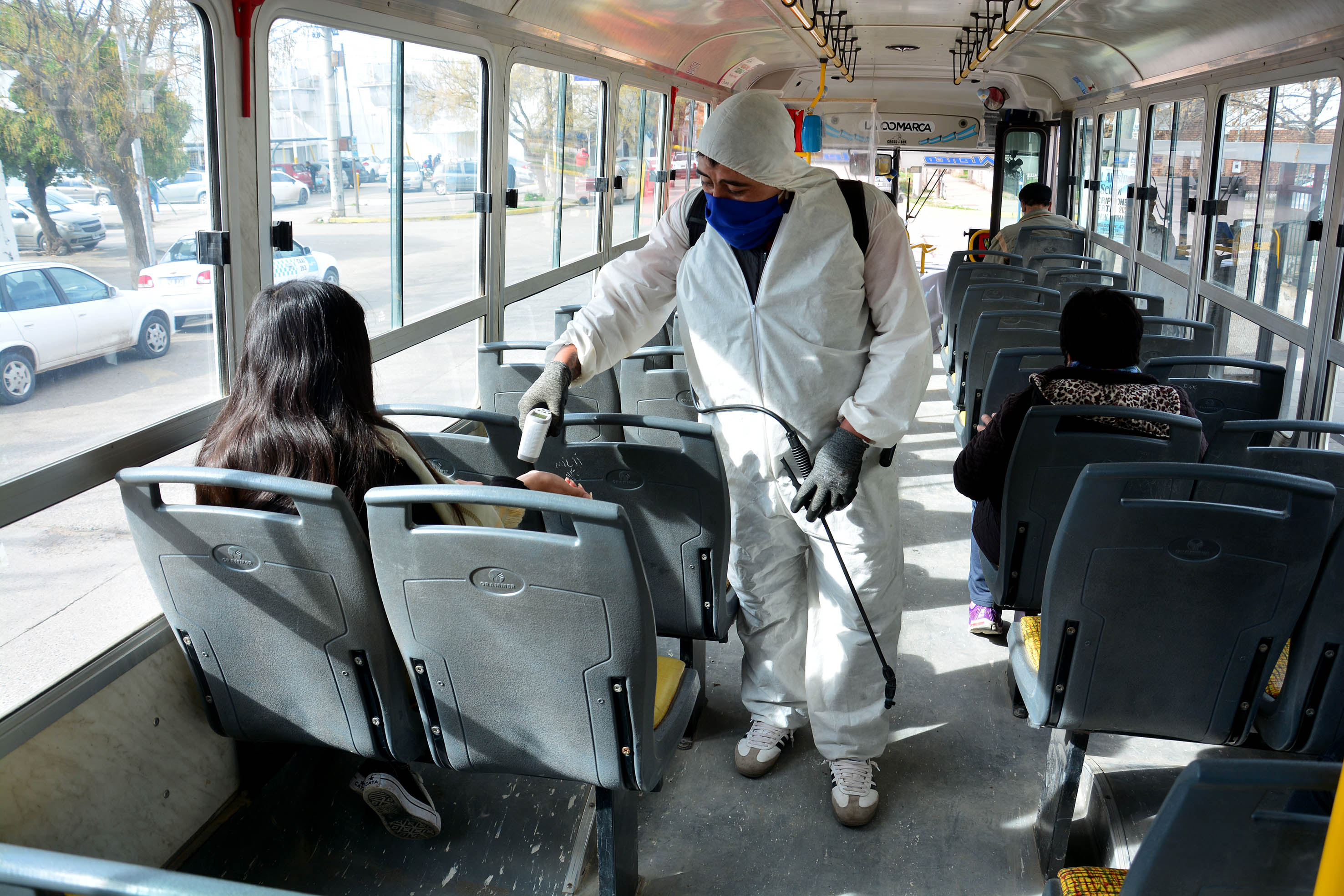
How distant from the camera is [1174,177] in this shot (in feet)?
25.8

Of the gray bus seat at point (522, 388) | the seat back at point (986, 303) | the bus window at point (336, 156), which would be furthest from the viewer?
the seat back at point (986, 303)

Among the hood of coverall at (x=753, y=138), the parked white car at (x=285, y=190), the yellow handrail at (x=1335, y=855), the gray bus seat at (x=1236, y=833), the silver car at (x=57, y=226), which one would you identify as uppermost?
the hood of coverall at (x=753, y=138)

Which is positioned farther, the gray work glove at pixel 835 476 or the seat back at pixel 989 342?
the seat back at pixel 989 342

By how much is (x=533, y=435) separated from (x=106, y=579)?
1.11 meters

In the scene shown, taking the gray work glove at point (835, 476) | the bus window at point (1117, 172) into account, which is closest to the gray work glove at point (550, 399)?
the gray work glove at point (835, 476)

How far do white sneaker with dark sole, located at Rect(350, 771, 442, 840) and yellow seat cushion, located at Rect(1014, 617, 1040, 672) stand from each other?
1.46 meters

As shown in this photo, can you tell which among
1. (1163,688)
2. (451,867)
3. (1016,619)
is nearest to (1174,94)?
(1016,619)

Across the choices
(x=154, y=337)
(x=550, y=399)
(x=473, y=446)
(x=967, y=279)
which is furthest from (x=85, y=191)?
(x=967, y=279)

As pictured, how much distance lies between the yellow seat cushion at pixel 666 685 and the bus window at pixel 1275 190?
422 cm

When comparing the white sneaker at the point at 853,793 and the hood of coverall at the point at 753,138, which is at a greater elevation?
the hood of coverall at the point at 753,138

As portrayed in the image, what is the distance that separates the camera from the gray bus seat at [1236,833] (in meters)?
1.08

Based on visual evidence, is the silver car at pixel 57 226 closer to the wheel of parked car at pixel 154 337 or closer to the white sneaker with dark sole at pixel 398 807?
the wheel of parked car at pixel 154 337

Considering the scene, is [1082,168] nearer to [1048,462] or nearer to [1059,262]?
[1059,262]

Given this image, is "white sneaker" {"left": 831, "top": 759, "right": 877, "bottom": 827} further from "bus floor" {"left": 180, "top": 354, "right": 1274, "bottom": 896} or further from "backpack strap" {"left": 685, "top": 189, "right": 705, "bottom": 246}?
"backpack strap" {"left": 685, "top": 189, "right": 705, "bottom": 246}
